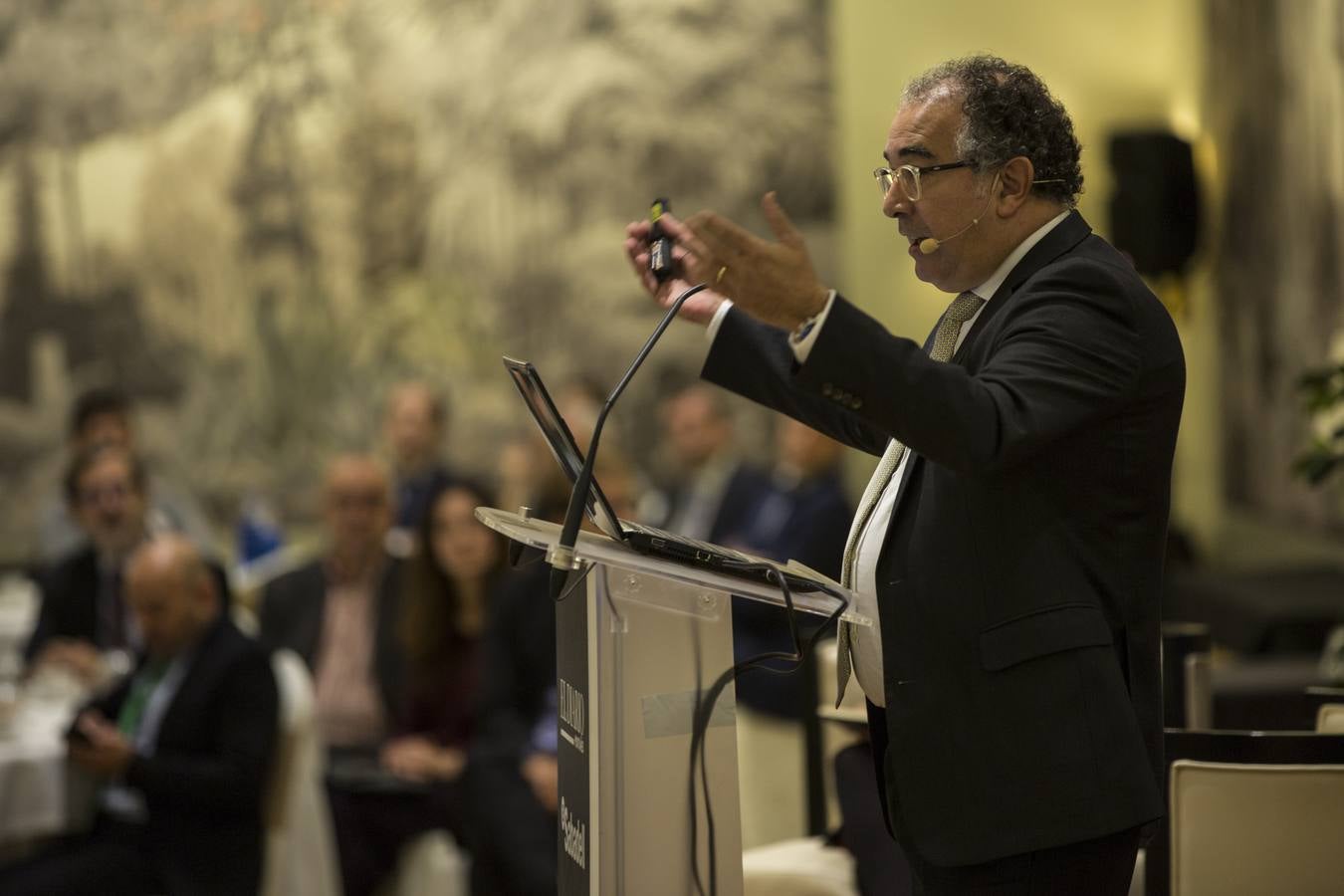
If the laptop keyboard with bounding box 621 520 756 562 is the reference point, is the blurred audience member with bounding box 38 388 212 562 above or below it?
above

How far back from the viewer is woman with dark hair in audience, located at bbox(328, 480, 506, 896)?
209 inches

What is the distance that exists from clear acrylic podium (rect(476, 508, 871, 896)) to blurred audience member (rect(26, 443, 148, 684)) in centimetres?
433

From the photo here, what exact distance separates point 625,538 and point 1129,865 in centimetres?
75

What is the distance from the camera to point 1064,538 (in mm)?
1966

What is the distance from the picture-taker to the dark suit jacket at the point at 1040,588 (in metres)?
1.93

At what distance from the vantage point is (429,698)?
5.45 metres

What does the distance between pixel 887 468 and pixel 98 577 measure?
182 inches

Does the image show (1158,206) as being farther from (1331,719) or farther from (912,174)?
(912,174)

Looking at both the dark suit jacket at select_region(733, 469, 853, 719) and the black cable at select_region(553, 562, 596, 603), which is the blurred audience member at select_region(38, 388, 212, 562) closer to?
the dark suit jacket at select_region(733, 469, 853, 719)

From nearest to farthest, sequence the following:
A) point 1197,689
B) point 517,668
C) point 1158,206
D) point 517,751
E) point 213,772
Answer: point 1197,689 < point 213,772 < point 517,751 < point 517,668 < point 1158,206

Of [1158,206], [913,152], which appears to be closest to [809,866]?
[913,152]

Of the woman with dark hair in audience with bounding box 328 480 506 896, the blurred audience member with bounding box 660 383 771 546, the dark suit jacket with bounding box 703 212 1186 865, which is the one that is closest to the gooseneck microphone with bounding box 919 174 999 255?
the dark suit jacket with bounding box 703 212 1186 865

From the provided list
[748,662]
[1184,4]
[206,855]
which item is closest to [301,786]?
[206,855]

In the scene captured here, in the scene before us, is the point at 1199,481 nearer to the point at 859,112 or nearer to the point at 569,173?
the point at 859,112
